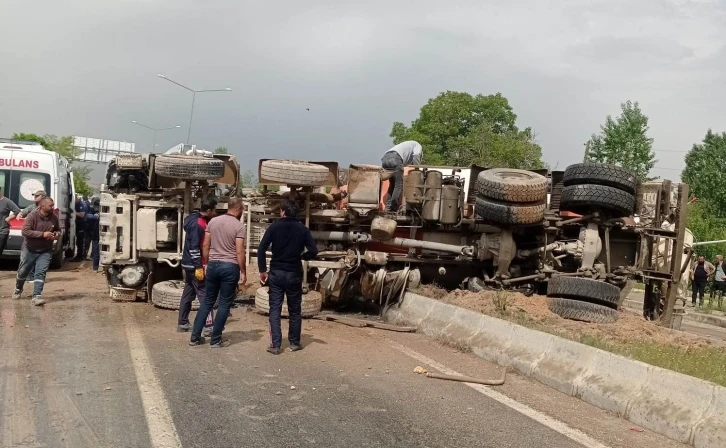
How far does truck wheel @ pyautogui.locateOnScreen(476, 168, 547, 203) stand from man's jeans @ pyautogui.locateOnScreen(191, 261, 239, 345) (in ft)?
12.0

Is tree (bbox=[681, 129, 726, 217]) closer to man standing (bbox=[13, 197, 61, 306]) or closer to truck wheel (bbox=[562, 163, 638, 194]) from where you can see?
truck wheel (bbox=[562, 163, 638, 194])

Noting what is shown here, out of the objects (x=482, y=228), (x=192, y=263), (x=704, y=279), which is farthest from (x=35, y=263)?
(x=704, y=279)

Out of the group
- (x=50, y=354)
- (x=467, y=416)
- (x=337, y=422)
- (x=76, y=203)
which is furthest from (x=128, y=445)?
(x=76, y=203)

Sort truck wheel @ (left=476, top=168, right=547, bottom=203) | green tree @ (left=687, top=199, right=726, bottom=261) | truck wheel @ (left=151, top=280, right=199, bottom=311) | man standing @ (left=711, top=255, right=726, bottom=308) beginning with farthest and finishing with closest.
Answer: green tree @ (left=687, top=199, right=726, bottom=261), man standing @ (left=711, top=255, right=726, bottom=308), truck wheel @ (left=151, top=280, right=199, bottom=311), truck wheel @ (left=476, top=168, right=547, bottom=203)

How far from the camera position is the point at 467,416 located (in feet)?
18.5

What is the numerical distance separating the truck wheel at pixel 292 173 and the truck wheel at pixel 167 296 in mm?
2118

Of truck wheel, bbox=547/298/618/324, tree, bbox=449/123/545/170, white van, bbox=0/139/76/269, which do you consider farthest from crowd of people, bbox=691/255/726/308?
white van, bbox=0/139/76/269

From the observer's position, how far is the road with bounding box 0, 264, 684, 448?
4957mm

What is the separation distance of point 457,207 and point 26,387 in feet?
20.8

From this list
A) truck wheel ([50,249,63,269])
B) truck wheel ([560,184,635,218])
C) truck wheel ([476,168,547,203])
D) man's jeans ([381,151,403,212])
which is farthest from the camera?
truck wheel ([50,249,63,269])

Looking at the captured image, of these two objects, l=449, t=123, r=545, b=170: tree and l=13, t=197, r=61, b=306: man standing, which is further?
l=449, t=123, r=545, b=170: tree

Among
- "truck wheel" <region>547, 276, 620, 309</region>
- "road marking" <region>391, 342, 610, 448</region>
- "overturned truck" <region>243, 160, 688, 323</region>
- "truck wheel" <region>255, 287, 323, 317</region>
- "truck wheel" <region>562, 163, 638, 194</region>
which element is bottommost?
"road marking" <region>391, 342, 610, 448</region>

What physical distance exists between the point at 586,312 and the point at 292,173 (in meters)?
4.15

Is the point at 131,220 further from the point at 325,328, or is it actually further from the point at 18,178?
the point at 18,178
